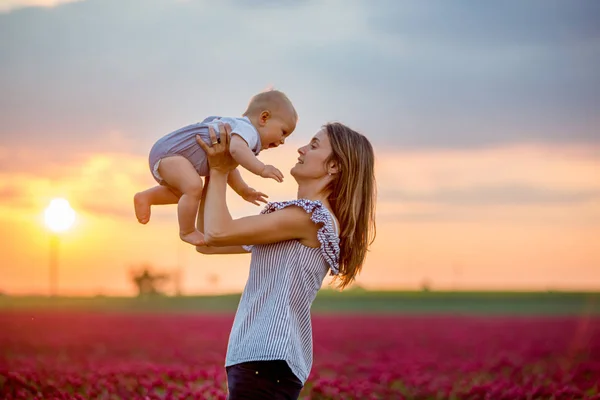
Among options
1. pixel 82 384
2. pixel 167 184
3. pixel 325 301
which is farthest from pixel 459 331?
pixel 325 301

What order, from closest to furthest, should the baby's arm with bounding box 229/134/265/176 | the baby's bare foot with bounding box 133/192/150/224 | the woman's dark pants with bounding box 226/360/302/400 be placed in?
the woman's dark pants with bounding box 226/360/302/400 < the baby's arm with bounding box 229/134/265/176 < the baby's bare foot with bounding box 133/192/150/224

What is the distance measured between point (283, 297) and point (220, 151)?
594 millimetres

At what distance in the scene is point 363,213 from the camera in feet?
12.5

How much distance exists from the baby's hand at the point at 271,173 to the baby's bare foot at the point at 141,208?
675mm

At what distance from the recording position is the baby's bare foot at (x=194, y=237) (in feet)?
13.4

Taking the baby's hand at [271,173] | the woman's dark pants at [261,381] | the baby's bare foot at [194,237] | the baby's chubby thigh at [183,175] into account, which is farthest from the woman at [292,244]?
the baby's bare foot at [194,237]

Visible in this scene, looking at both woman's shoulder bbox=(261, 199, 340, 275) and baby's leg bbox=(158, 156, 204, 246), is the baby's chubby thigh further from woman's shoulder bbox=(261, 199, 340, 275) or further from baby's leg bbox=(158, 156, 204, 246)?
woman's shoulder bbox=(261, 199, 340, 275)

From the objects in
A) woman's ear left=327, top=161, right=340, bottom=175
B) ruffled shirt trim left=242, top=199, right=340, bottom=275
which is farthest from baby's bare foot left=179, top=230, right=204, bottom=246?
woman's ear left=327, top=161, right=340, bottom=175

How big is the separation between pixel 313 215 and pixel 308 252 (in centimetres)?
14

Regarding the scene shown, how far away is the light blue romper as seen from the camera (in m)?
3.99

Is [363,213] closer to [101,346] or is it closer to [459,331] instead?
[101,346]

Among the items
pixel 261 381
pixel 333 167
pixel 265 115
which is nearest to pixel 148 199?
pixel 265 115

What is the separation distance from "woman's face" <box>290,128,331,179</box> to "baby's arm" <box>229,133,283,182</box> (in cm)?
15

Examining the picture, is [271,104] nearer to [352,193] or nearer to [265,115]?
[265,115]
